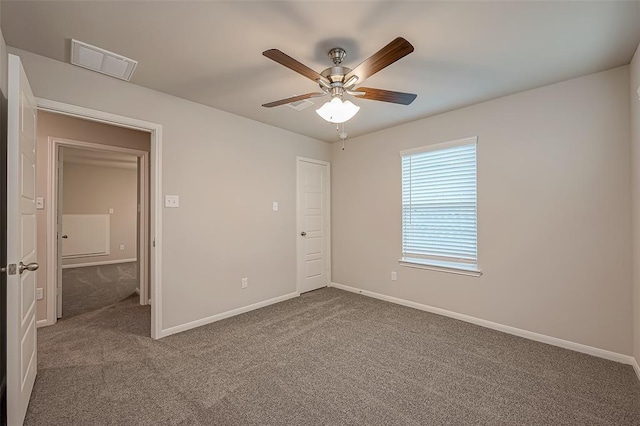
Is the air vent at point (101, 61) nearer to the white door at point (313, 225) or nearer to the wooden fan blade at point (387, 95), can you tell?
the wooden fan blade at point (387, 95)

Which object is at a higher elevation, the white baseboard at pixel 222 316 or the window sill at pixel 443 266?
the window sill at pixel 443 266

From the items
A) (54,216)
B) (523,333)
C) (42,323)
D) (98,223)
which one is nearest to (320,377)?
(523,333)

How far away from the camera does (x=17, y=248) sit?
1.59 metres

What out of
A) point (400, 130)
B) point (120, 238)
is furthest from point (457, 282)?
point (120, 238)

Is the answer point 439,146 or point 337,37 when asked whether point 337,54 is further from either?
point 439,146

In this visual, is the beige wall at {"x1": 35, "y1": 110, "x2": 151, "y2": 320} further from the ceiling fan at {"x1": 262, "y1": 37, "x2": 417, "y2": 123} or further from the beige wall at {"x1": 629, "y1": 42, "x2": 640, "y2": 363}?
the beige wall at {"x1": 629, "y1": 42, "x2": 640, "y2": 363}

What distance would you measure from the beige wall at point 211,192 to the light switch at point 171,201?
0.05 meters

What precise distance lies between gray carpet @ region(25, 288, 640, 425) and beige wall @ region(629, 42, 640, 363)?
0.42 m

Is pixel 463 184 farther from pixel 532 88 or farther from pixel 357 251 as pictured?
pixel 357 251

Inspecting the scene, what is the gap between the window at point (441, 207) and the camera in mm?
3311

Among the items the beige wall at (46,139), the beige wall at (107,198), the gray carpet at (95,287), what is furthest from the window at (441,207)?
the beige wall at (107,198)

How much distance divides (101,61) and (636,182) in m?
4.36

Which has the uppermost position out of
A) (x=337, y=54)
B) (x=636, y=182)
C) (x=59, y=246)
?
(x=337, y=54)

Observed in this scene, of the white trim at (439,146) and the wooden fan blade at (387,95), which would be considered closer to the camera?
the wooden fan blade at (387,95)
